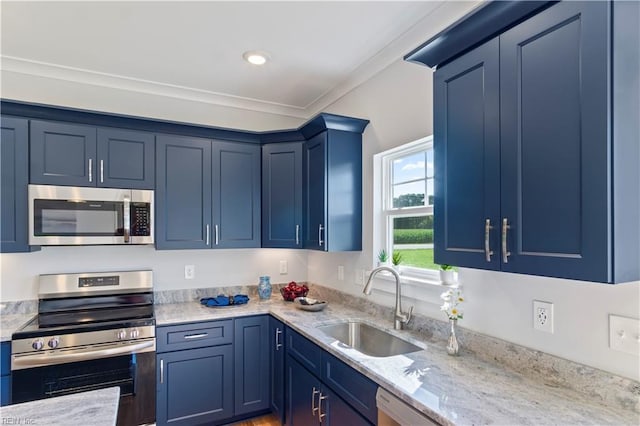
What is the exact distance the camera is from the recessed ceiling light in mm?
2378

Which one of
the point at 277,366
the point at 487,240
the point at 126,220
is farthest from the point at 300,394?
the point at 126,220

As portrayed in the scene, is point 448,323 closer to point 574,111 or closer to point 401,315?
point 401,315

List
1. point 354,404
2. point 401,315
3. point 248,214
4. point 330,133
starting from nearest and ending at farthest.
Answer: point 354,404 < point 401,315 < point 330,133 < point 248,214

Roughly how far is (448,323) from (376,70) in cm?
171

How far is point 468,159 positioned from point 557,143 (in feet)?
1.13

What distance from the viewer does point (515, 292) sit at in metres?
1.57

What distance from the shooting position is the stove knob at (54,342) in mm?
2125

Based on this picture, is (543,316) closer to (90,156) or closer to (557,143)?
(557,143)

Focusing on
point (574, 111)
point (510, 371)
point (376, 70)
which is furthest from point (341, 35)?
point (510, 371)

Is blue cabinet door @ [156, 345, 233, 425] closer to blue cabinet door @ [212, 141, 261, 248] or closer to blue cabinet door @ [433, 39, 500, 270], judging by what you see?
blue cabinet door @ [212, 141, 261, 248]

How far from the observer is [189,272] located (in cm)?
307

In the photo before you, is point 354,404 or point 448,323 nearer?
point 354,404

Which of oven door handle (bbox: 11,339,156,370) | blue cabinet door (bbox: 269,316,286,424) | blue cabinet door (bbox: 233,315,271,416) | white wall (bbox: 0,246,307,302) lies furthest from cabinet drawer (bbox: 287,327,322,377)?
white wall (bbox: 0,246,307,302)

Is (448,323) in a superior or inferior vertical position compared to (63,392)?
superior
